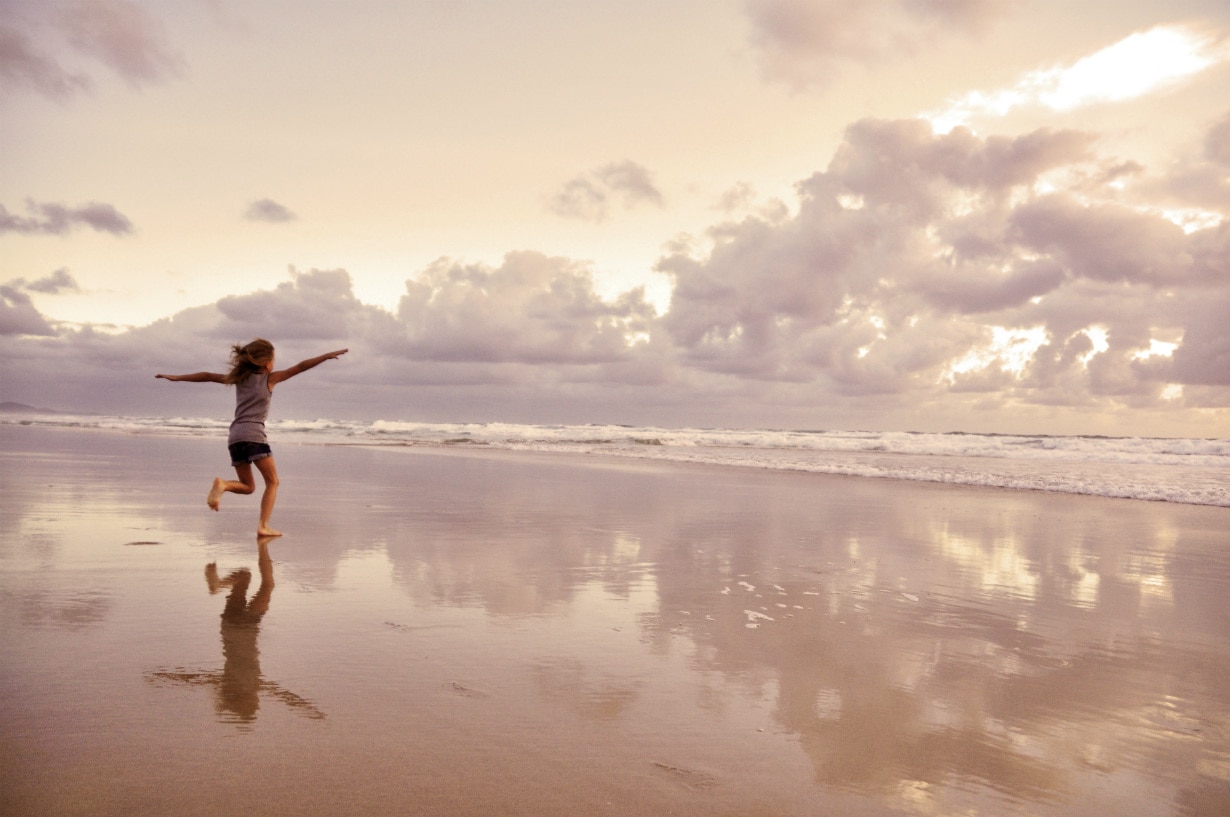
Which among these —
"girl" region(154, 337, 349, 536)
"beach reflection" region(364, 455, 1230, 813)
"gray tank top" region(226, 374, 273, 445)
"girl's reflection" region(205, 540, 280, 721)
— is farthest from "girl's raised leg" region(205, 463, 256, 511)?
"beach reflection" region(364, 455, 1230, 813)

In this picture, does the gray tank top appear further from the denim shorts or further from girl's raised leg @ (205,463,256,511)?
girl's raised leg @ (205,463,256,511)

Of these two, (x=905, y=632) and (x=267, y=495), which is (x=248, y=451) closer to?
(x=267, y=495)

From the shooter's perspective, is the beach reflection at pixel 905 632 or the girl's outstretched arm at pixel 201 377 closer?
the beach reflection at pixel 905 632

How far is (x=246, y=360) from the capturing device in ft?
25.0

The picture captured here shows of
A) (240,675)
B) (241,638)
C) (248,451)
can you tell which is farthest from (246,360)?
(240,675)

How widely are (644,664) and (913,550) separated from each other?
5.09 metres

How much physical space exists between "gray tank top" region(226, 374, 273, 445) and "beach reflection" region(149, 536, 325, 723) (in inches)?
117

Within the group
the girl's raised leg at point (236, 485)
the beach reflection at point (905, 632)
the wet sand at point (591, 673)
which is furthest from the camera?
the girl's raised leg at point (236, 485)

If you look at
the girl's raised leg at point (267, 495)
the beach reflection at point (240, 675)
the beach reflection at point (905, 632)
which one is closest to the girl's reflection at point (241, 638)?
the beach reflection at point (240, 675)

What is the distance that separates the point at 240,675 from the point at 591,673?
1602 mm

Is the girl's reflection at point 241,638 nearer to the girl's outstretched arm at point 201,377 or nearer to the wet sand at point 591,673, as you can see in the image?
the wet sand at point 591,673

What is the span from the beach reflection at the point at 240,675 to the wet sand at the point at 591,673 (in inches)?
0.7

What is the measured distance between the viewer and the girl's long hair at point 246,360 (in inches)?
298

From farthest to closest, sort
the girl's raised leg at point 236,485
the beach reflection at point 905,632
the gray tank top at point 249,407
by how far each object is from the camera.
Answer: the gray tank top at point 249,407, the girl's raised leg at point 236,485, the beach reflection at point 905,632
